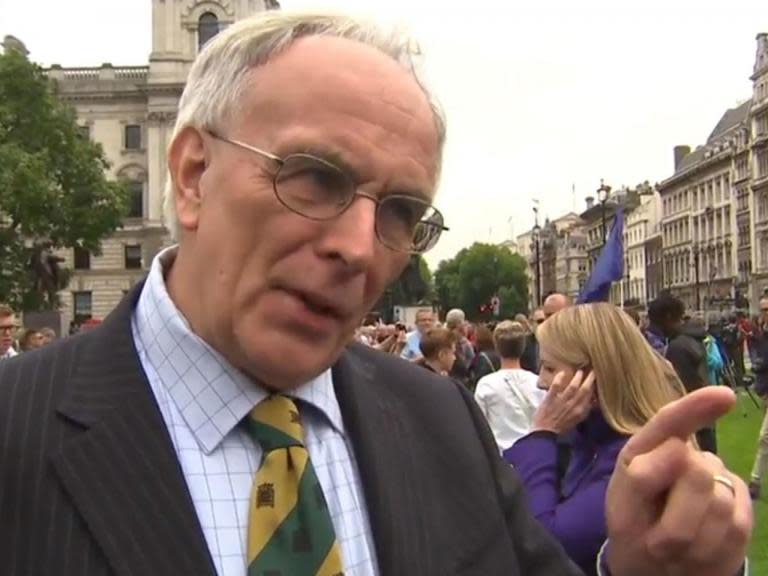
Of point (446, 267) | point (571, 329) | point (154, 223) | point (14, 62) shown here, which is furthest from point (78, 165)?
point (446, 267)

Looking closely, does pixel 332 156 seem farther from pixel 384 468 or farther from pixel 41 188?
pixel 41 188

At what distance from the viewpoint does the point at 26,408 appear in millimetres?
1670

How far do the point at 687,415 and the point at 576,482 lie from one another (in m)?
2.30

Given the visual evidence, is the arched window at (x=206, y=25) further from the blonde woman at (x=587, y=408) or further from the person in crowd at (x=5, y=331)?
the blonde woman at (x=587, y=408)

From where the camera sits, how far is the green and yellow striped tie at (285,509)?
167 cm

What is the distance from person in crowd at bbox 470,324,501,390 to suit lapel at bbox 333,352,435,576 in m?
9.57

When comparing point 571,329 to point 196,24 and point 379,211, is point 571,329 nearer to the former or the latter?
point 379,211

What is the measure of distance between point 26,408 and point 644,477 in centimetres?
88

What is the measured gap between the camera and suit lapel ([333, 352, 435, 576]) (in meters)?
1.82

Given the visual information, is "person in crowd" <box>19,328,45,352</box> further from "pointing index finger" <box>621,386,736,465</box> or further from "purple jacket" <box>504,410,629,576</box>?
"pointing index finger" <box>621,386,736,465</box>

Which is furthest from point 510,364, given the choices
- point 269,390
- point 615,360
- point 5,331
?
point 269,390

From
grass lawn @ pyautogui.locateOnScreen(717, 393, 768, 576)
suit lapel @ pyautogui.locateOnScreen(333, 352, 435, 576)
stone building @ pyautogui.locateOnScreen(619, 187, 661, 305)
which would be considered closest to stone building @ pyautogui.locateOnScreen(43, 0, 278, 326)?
grass lawn @ pyautogui.locateOnScreen(717, 393, 768, 576)

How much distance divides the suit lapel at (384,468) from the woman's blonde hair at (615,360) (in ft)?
6.42

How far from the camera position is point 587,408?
394 centimetres
